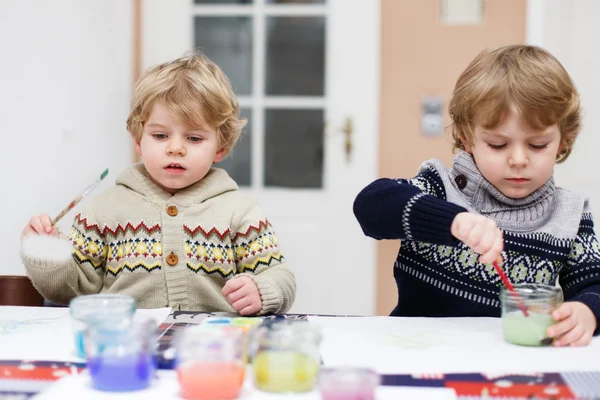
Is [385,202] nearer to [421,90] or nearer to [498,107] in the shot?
[498,107]

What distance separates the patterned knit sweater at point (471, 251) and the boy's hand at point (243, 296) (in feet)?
0.77

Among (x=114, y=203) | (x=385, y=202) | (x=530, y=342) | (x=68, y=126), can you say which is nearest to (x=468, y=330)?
(x=530, y=342)

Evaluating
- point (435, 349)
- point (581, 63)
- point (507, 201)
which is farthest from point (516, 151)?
point (581, 63)

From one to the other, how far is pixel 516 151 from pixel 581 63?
5.64 ft

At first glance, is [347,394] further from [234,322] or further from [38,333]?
[38,333]

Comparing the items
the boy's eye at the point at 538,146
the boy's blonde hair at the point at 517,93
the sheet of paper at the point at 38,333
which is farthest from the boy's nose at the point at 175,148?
the boy's eye at the point at 538,146

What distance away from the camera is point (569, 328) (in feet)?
Result: 3.53

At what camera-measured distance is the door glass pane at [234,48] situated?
9.97ft

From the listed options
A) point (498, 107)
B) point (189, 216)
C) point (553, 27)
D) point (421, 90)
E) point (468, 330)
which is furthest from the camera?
point (421, 90)

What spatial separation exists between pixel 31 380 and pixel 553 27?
2483 mm

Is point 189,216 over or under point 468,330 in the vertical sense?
over

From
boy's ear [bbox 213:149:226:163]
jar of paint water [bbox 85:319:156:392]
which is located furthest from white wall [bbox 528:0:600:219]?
jar of paint water [bbox 85:319:156:392]

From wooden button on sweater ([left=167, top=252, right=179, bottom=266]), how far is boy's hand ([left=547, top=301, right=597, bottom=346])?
0.68 meters

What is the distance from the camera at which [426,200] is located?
3.88 feet
